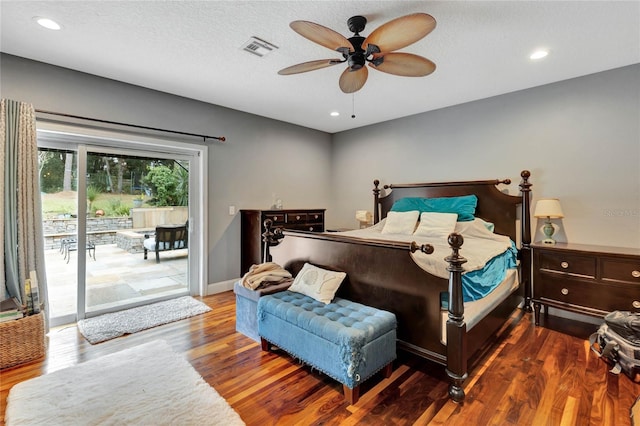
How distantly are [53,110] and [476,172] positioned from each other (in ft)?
15.9

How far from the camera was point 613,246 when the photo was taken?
2.97m

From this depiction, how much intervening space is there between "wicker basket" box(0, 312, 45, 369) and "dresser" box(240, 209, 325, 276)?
7.34 ft

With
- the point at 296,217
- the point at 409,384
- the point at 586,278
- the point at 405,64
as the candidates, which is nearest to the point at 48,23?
the point at 405,64

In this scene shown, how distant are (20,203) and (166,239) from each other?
4.93ft

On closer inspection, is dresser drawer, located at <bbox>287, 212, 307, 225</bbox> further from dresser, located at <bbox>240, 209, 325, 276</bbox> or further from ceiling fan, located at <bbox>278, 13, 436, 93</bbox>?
ceiling fan, located at <bbox>278, 13, 436, 93</bbox>

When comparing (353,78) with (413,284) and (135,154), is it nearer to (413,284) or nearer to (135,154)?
(413,284)

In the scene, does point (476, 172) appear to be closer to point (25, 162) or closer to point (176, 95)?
point (176, 95)

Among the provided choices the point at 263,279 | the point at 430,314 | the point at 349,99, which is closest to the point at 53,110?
the point at 263,279

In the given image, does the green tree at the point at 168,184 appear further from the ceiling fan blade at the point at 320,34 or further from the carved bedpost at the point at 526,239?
the carved bedpost at the point at 526,239

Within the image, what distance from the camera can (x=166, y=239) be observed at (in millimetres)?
3902

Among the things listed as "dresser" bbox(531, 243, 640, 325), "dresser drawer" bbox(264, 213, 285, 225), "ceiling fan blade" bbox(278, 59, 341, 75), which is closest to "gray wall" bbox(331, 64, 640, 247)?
"dresser" bbox(531, 243, 640, 325)

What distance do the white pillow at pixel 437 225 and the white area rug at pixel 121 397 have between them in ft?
8.91

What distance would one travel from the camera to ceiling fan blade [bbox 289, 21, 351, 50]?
5.61 feet

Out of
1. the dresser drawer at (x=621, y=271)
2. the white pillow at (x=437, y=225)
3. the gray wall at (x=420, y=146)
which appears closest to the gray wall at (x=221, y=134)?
the gray wall at (x=420, y=146)
